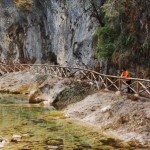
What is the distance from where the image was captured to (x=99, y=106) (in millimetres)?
24141

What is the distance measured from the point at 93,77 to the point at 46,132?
1242cm

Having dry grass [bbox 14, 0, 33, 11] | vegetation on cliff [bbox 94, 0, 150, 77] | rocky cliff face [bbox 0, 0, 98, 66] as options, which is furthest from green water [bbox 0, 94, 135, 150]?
dry grass [bbox 14, 0, 33, 11]

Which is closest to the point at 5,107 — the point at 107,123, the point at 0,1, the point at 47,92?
the point at 47,92

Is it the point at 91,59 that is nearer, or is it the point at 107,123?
the point at 107,123

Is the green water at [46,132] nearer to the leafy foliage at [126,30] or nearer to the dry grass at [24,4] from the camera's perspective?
the leafy foliage at [126,30]

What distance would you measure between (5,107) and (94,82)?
22.4 ft

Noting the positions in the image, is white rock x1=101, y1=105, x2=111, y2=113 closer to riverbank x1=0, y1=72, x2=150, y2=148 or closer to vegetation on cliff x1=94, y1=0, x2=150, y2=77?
riverbank x1=0, y1=72, x2=150, y2=148

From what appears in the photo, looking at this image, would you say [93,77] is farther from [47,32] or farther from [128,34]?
[47,32]

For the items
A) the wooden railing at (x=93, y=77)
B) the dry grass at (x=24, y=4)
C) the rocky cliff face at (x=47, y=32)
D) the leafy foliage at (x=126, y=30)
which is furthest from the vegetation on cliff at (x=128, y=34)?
the dry grass at (x=24, y=4)

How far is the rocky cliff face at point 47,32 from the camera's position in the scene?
39.3m

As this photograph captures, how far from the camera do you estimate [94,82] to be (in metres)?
30.4

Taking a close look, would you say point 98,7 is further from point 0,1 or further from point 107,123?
point 0,1

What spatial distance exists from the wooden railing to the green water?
3.96 meters

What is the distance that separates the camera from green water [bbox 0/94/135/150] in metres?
17.4
